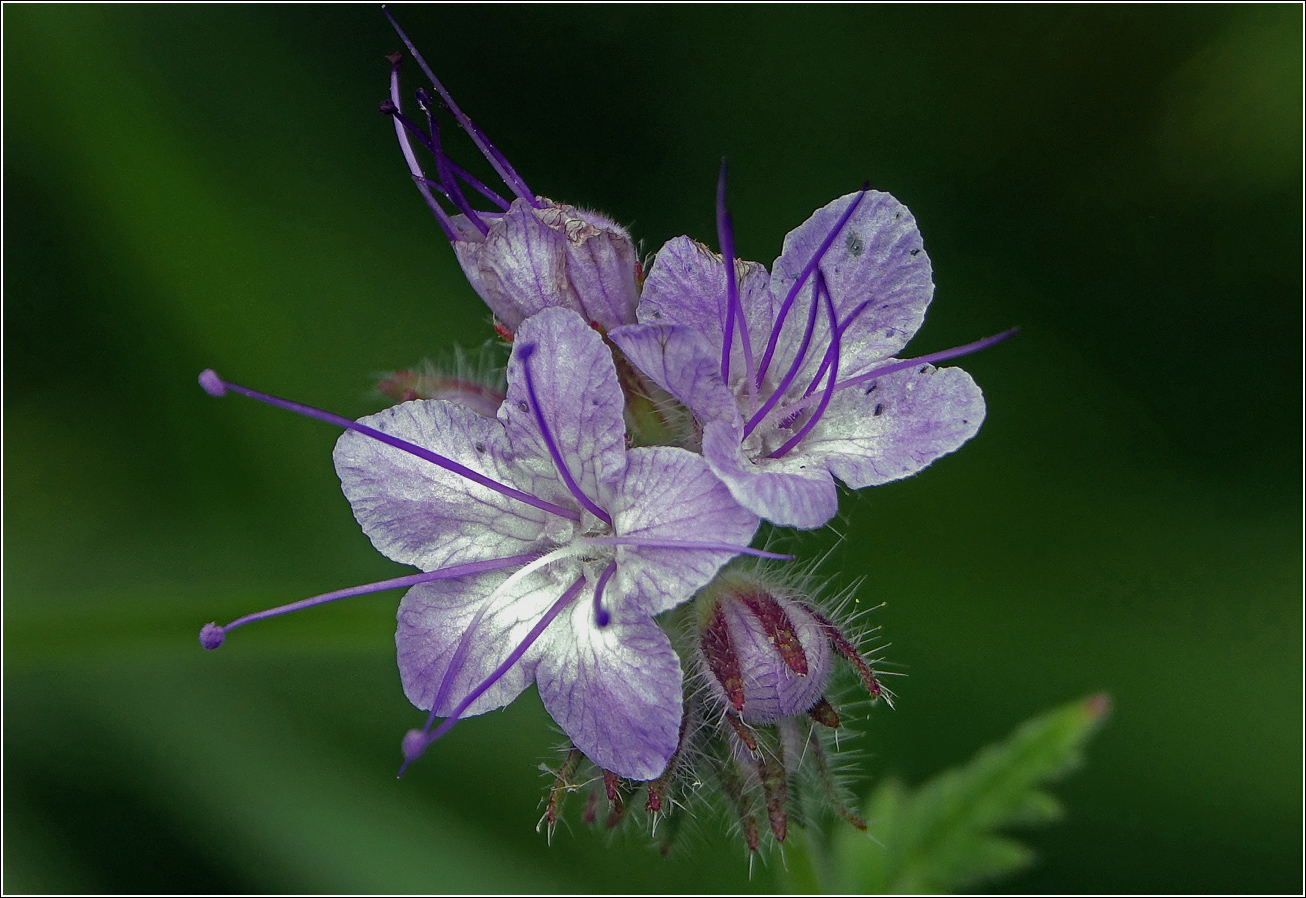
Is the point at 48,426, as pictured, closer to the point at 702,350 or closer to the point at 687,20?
the point at 687,20

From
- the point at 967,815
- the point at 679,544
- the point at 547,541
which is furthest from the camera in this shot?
the point at 967,815

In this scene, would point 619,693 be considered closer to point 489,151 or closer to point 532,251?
point 532,251

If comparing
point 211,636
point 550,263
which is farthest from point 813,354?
point 211,636

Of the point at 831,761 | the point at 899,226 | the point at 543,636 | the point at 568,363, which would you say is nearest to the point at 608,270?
the point at 568,363

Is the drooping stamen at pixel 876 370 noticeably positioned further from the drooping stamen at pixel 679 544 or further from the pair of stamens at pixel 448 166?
the pair of stamens at pixel 448 166

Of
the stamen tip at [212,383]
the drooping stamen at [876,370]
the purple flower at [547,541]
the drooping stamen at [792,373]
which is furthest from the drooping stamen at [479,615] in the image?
the stamen tip at [212,383]

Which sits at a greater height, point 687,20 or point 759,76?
point 687,20

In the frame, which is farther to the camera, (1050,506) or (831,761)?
(1050,506)
